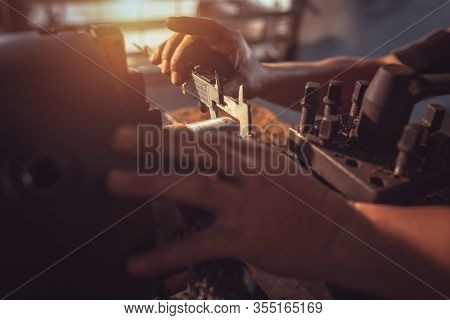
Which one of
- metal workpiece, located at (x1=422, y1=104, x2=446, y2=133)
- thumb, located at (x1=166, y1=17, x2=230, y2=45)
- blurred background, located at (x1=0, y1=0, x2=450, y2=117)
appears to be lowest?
blurred background, located at (x1=0, y1=0, x2=450, y2=117)

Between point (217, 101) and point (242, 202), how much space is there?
52 centimetres

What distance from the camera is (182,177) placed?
58cm

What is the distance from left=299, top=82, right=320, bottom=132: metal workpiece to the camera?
0.88 metres

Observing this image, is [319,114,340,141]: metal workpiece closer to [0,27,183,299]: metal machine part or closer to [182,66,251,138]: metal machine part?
[182,66,251,138]: metal machine part

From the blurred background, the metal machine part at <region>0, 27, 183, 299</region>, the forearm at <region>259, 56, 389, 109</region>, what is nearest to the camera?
the metal machine part at <region>0, 27, 183, 299</region>

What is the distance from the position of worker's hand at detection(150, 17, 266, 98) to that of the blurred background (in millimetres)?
1992

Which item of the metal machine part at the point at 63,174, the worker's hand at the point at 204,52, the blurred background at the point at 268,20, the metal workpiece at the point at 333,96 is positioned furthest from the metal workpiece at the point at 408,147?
the blurred background at the point at 268,20

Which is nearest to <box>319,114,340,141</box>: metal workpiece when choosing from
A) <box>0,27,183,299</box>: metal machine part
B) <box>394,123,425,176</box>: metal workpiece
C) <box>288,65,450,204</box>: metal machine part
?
<box>288,65,450,204</box>: metal machine part

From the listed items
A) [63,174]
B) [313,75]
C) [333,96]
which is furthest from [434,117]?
[313,75]

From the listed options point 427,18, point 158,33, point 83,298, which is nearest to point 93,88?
point 83,298

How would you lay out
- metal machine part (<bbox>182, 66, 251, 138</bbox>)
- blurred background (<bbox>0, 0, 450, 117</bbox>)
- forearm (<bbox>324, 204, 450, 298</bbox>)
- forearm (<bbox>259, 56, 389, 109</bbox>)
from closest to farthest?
forearm (<bbox>324, 204, 450, 298</bbox>), metal machine part (<bbox>182, 66, 251, 138</bbox>), forearm (<bbox>259, 56, 389, 109</bbox>), blurred background (<bbox>0, 0, 450, 117</bbox>)

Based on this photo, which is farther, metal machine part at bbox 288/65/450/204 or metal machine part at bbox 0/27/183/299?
metal machine part at bbox 288/65/450/204

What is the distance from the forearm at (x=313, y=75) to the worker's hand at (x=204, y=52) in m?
0.30
